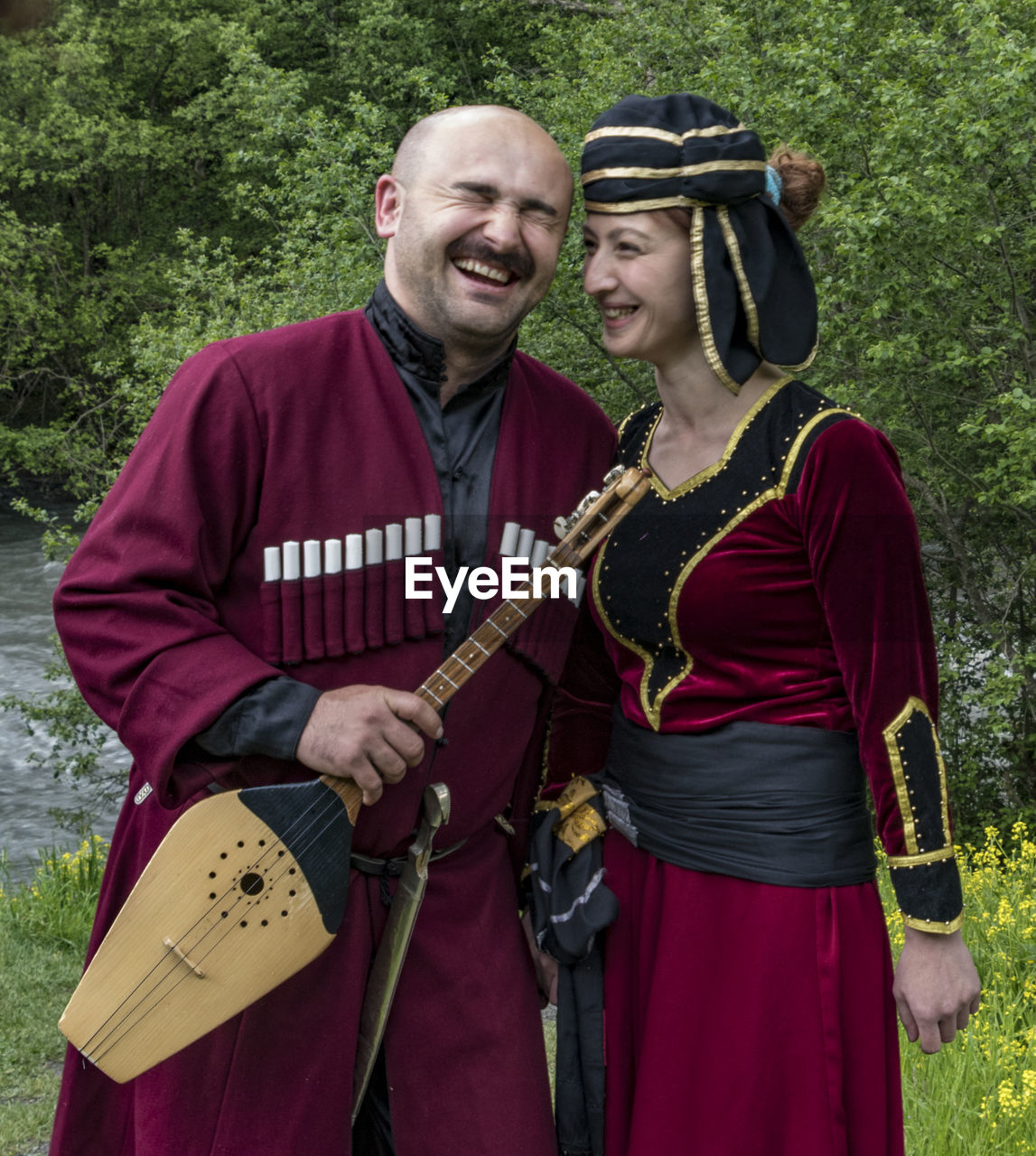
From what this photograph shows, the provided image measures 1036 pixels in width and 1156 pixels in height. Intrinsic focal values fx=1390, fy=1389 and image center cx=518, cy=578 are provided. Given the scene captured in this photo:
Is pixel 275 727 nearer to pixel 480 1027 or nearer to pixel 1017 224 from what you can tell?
pixel 480 1027

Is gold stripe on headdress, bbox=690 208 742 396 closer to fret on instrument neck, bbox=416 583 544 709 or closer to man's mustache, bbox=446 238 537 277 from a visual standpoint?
man's mustache, bbox=446 238 537 277

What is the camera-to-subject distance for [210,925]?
208cm

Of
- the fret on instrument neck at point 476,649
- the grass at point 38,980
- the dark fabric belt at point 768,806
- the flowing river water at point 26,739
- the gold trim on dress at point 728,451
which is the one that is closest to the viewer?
the fret on instrument neck at point 476,649

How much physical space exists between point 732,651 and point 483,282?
77cm

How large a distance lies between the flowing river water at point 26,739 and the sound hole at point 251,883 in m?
6.62

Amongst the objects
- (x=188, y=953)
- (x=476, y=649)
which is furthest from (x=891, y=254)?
(x=188, y=953)

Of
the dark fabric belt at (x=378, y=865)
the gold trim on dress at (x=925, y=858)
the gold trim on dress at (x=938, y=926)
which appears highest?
the gold trim on dress at (x=925, y=858)

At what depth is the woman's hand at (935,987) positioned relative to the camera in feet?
7.41

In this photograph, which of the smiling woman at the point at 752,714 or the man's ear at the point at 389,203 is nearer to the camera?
the smiling woman at the point at 752,714

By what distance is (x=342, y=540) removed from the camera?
237 cm

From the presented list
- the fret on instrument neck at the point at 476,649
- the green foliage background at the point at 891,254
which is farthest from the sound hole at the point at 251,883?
the green foliage background at the point at 891,254

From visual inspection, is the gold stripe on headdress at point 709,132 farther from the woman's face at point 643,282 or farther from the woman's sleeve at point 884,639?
the woman's sleeve at point 884,639

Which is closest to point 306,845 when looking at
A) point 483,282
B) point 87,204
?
point 483,282

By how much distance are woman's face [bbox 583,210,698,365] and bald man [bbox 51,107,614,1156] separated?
0.10 metres
